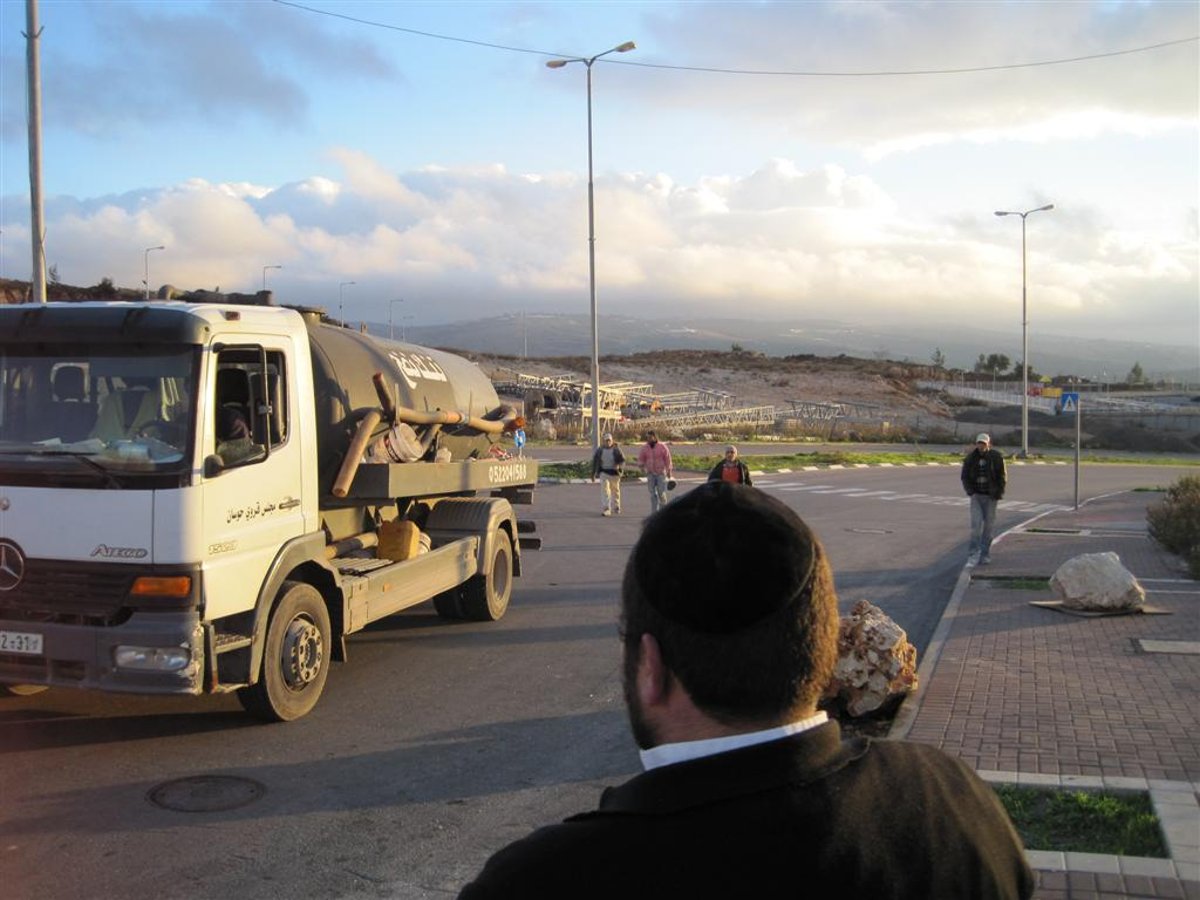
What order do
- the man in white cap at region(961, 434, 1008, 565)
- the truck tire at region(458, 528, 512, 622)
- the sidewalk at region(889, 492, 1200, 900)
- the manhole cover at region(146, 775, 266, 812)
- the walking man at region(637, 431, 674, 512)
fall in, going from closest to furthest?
the sidewalk at region(889, 492, 1200, 900)
the manhole cover at region(146, 775, 266, 812)
the truck tire at region(458, 528, 512, 622)
the man in white cap at region(961, 434, 1008, 565)
the walking man at region(637, 431, 674, 512)

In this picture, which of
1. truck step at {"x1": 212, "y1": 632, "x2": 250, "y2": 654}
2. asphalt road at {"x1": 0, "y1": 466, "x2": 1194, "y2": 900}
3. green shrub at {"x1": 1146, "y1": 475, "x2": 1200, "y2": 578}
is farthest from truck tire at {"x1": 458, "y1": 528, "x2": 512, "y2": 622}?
green shrub at {"x1": 1146, "y1": 475, "x2": 1200, "y2": 578}

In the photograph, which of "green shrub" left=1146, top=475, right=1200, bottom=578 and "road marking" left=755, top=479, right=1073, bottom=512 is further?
"road marking" left=755, top=479, right=1073, bottom=512

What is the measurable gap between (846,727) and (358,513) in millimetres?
4434

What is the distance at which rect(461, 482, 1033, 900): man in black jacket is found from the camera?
1520 millimetres

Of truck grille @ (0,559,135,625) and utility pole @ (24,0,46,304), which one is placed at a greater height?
utility pole @ (24,0,46,304)

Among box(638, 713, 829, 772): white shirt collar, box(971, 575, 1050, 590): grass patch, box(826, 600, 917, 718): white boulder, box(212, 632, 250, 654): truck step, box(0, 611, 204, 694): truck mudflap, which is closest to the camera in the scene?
box(638, 713, 829, 772): white shirt collar

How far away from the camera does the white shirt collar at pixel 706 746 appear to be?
5.39 feet

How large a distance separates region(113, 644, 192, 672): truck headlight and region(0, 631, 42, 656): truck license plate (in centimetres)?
53

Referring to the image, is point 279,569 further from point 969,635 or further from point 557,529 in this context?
point 557,529

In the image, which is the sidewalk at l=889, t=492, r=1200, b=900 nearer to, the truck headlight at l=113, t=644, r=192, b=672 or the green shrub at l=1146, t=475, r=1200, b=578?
the green shrub at l=1146, t=475, r=1200, b=578

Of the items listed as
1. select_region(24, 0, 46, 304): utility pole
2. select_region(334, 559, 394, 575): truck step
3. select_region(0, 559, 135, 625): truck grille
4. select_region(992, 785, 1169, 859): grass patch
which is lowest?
select_region(992, 785, 1169, 859): grass patch

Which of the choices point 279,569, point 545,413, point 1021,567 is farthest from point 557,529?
point 545,413

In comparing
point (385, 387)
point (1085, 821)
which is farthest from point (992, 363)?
point (1085, 821)

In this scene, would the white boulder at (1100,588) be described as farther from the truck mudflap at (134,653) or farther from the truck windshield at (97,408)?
the truck windshield at (97,408)
